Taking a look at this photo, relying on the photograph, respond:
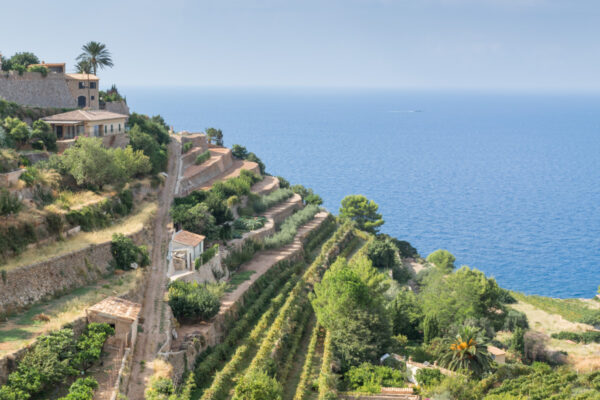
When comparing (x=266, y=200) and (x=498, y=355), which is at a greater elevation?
(x=266, y=200)

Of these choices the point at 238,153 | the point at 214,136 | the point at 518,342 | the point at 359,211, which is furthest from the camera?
the point at 214,136

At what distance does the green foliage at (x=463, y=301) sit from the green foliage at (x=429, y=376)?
9709mm

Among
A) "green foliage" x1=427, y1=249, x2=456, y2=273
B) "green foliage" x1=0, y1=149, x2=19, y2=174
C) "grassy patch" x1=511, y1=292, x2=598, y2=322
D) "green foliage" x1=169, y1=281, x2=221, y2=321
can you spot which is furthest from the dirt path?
"grassy patch" x1=511, y1=292, x2=598, y2=322

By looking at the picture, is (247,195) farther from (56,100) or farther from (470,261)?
(470,261)

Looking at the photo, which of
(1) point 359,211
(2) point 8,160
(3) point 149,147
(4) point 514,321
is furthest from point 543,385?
(1) point 359,211

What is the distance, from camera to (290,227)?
200 feet

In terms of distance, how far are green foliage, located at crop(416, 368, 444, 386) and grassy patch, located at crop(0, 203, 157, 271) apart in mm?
21529

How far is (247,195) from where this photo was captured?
204 feet

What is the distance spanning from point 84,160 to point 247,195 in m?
19.2

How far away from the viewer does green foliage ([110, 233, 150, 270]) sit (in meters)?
40.3

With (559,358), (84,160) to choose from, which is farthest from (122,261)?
(559,358)

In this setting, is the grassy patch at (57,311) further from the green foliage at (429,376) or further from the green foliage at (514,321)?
the green foliage at (514,321)

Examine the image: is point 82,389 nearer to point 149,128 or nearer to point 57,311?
point 57,311

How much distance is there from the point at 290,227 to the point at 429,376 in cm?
2610
